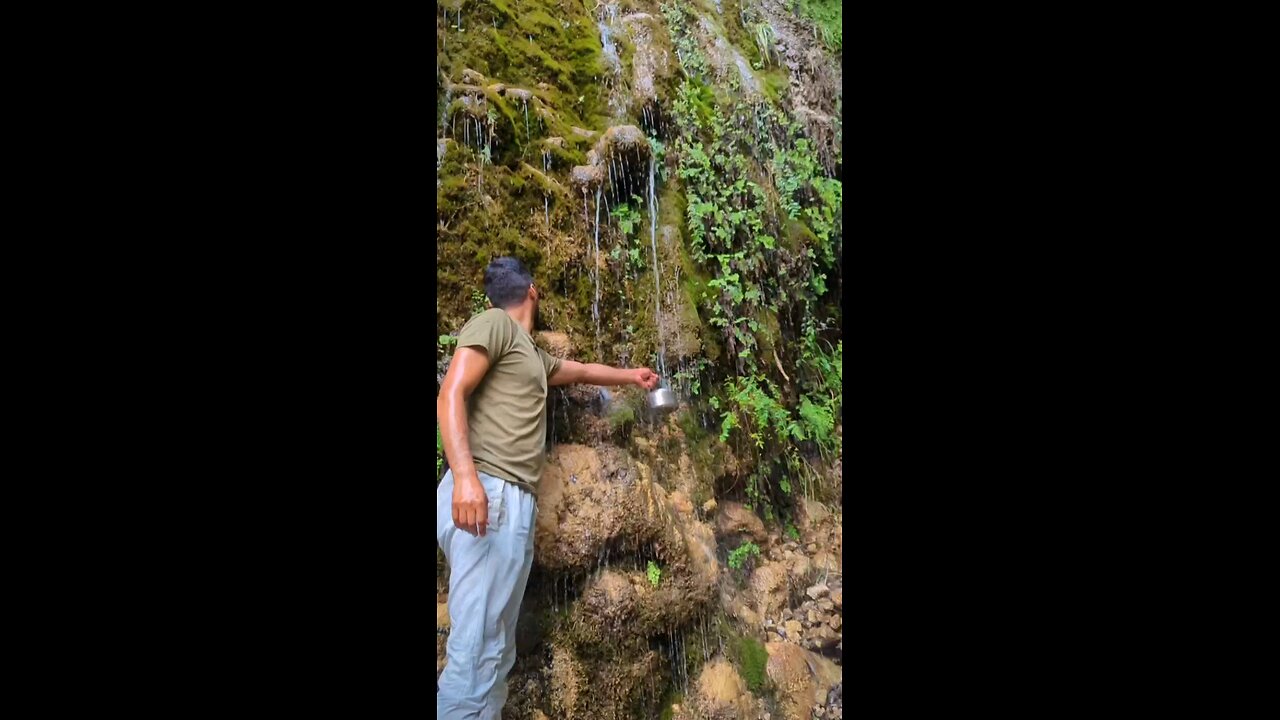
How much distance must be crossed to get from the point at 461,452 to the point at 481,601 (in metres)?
0.50

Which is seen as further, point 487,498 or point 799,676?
point 799,676

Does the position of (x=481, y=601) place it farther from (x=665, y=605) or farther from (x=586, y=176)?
(x=586, y=176)

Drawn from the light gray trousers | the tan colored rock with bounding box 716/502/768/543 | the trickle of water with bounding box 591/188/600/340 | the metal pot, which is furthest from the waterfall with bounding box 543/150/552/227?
the tan colored rock with bounding box 716/502/768/543

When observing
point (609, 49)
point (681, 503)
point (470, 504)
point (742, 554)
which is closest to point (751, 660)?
point (742, 554)

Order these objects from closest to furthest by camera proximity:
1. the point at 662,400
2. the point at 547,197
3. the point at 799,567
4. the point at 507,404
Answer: the point at 507,404, the point at 547,197, the point at 662,400, the point at 799,567

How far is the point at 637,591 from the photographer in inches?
128

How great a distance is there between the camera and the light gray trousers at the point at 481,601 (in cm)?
297

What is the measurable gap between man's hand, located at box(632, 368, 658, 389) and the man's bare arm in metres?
0.65

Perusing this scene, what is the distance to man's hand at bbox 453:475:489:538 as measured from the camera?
2947 mm

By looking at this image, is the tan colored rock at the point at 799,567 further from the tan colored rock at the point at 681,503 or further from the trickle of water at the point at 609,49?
the trickle of water at the point at 609,49

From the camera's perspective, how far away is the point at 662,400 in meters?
3.38

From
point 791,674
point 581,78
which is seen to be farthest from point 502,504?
point 581,78

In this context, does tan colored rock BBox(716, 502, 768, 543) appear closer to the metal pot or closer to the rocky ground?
the rocky ground

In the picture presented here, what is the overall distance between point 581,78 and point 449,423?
1.42m
